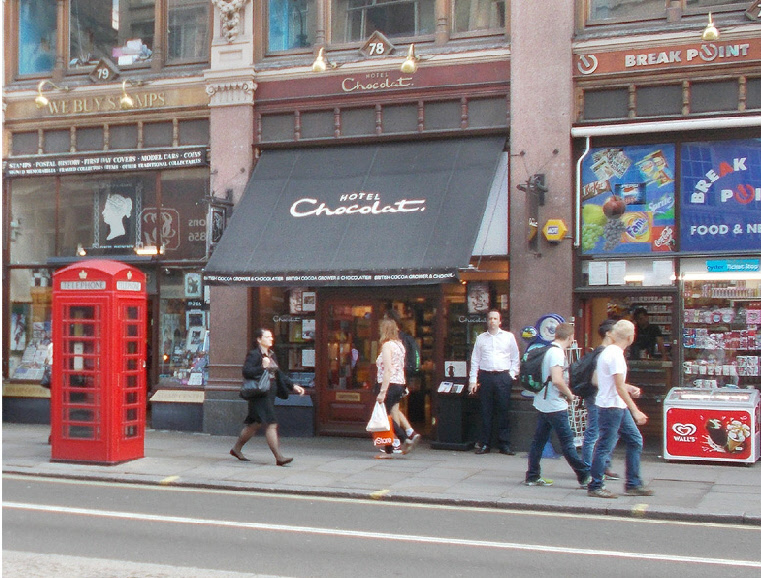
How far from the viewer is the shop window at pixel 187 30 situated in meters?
16.4

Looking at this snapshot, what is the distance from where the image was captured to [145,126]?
54.4 ft

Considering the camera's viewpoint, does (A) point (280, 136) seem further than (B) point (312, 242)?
Yes

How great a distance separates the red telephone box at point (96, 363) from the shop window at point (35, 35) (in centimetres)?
712

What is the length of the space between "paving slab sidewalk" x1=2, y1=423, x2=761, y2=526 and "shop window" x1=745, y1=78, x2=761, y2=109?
4.89 meters

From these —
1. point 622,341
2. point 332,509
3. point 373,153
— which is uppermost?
point 373,153

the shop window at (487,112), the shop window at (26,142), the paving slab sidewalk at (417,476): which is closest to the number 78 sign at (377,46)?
the shop window at (487,112)

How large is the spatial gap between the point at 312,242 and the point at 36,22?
26.6 feet

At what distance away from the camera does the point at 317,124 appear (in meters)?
15.3

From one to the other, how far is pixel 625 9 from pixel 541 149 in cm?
240

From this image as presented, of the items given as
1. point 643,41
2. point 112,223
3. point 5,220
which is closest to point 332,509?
point 643,41

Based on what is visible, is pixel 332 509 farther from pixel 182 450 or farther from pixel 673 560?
pixel 182 450

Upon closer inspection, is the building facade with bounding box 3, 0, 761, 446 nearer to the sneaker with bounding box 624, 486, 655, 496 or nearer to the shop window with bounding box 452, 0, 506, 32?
the shop window with bounding box 452, 0, 506, 32

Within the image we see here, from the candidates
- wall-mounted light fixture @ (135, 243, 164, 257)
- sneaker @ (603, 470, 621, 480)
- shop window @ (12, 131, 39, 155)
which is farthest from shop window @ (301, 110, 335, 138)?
sneaker @ (603, 470, 621, 480)

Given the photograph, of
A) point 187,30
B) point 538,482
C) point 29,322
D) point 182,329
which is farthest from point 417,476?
point 29,322
